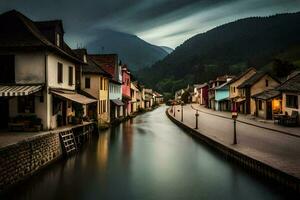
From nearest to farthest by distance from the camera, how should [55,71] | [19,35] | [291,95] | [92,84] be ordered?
[19,35] < [55,71] < [291,95] < [92,84]

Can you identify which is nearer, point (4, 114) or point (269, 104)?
point (4, 114)

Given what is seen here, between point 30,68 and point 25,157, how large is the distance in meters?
7.90

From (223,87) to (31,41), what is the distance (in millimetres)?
56752

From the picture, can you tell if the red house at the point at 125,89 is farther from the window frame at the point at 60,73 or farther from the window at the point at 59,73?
the window at the point at 59,73

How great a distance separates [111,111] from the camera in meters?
44.2

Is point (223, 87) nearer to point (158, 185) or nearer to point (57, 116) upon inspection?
point (57, 116)

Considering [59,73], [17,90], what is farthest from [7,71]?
[59,73]

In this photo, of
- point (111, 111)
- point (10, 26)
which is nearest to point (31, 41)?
point (10, 26)

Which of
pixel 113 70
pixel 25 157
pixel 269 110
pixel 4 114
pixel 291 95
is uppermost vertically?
pixel 113 70

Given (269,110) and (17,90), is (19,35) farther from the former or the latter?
(269,110)

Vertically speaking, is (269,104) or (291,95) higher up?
(291,95)

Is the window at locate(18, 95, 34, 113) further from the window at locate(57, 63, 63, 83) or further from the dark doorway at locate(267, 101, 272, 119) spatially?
the dark doorway at locate(267, 101, 272, 119)

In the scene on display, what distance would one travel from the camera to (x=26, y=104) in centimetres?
2020

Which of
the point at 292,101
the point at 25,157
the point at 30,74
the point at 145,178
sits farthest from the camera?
the point at 292,101
